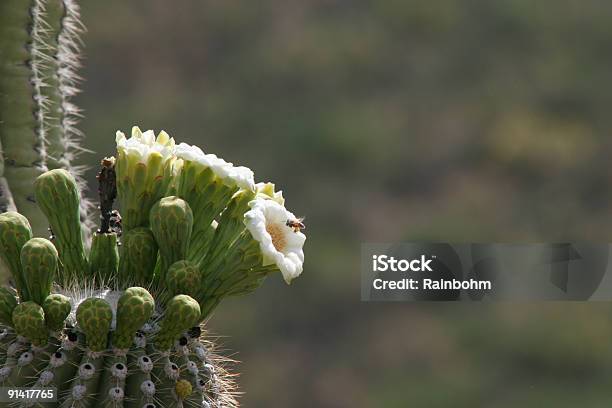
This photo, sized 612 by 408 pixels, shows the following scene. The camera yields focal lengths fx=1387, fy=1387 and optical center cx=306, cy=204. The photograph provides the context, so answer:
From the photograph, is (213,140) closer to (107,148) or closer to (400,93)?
(107,148)

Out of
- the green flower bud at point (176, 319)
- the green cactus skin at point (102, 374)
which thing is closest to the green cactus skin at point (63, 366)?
the green cactus skin at point (102, 374)

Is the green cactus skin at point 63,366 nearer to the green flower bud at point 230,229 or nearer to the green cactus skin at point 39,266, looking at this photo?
the green cactus skin at point 39,266

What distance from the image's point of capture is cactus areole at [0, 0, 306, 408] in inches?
69.2

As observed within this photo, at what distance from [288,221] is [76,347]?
35 cm

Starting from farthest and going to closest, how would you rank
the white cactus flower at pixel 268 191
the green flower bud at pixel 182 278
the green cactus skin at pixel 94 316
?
the white cactus flower at pixel 268 191 < the green flower bud at pixel 182 278 < the green cactus skin at pixel 94 316

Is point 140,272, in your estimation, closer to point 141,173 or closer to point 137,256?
point 137,256

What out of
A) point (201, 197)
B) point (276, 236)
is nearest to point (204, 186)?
point (201, 197)

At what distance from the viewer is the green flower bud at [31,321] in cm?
174

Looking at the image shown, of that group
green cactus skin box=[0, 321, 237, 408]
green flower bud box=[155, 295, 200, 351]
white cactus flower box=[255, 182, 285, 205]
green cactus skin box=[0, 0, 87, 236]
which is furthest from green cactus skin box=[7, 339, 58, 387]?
green cactus skin box=[0, 0, 87, 236]

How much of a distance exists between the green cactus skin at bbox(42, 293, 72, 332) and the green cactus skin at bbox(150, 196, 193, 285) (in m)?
0.16

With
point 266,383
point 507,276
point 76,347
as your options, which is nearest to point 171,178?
point 76,347

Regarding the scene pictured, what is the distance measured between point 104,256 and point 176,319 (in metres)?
0.19

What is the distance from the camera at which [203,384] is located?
1844mm

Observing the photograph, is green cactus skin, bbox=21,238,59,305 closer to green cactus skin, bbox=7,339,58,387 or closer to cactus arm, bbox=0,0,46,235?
green cactus skin, bbox=7,339,58,387
